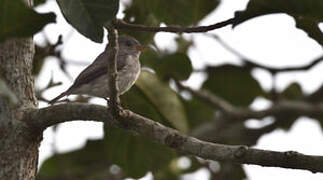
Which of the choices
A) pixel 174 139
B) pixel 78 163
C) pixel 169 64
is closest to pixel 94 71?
pixel 169 64

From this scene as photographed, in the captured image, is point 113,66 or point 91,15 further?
point 113,66

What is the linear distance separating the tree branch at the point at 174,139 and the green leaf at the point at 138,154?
1.40m

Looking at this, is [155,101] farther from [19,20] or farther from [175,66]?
[19,20]

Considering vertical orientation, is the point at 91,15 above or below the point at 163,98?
above

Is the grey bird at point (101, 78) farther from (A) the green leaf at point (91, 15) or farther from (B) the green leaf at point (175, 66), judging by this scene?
(A) the green leaf at point (91, 15)

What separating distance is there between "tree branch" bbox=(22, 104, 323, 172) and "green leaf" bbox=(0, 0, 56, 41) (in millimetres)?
711

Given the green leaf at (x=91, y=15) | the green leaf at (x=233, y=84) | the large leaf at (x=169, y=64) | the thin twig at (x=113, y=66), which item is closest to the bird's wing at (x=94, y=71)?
the large leaf at (x=169, y=64)

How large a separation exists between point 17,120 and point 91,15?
765mm

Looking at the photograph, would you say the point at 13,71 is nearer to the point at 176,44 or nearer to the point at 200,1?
the point at 200,1

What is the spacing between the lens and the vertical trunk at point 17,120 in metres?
3.45

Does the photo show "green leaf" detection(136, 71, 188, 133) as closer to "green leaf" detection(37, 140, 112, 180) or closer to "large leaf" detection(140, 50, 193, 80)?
"large leaf" detection(140, 50, 193, 80)

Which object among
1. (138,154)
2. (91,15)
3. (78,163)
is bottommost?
(78,163)

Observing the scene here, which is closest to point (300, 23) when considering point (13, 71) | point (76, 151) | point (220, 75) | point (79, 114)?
point (79, 114)

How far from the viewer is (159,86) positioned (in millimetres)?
5184
